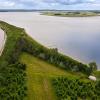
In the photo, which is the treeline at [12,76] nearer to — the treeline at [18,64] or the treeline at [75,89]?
the treeline at [18,64]

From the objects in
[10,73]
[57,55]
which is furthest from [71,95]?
[57,55]

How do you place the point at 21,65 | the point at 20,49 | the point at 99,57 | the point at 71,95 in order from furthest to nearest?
1. the point at 99,57
2. the point at 20,49
3. the point at 21,65
4. the point at 71,95

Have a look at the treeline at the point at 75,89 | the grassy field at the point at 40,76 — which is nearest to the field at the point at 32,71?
the grassy field at the point at 40,76

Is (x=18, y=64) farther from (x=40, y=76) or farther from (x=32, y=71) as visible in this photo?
(x=40, y=76)

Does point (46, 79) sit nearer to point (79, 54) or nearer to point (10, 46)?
point (10, 46)

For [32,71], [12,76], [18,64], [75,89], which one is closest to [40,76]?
[32,71]

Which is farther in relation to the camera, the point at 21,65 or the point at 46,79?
the point at 21,65

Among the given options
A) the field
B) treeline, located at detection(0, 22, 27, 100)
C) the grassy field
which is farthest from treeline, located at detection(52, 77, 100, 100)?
treeline, located at detection(0, 22, 27, 100)

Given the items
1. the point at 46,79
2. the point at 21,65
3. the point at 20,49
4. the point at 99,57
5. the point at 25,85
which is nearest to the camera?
the point at 25,85
